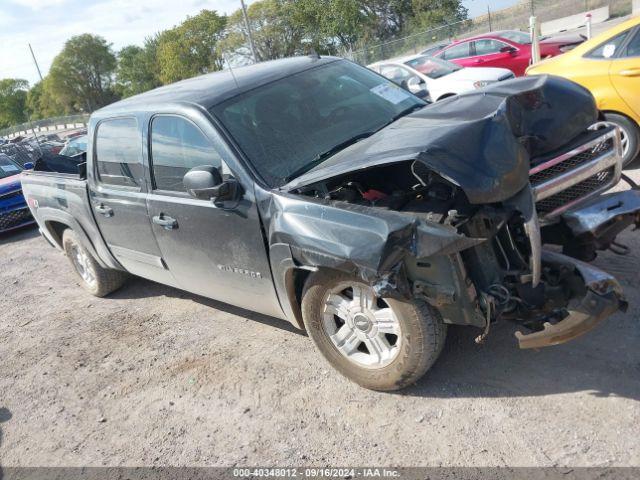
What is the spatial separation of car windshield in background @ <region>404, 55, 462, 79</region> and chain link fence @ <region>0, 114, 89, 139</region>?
184 feet

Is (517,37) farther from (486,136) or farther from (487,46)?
(486,136)

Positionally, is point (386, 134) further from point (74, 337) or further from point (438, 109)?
point (74, 337)

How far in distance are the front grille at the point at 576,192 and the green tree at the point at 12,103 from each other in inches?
5033

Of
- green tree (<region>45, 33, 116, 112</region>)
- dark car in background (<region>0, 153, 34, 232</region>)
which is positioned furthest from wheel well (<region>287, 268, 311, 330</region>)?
green tree (<region>45, 33, 116, 112</region>)

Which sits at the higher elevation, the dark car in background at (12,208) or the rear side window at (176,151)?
the rear side window at (176,151)

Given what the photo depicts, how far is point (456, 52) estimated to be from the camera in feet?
51.4

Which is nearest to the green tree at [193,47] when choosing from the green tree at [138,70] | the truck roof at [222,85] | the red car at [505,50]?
the green tree at [138,70]

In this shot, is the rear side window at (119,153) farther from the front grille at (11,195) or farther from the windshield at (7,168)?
the windshield at (7,168)

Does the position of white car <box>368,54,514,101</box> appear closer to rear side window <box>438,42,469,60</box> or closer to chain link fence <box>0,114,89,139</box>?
rear side window <box>438,42,469,60</box>

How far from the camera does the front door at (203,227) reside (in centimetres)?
355

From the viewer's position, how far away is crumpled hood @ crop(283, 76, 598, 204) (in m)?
2.71

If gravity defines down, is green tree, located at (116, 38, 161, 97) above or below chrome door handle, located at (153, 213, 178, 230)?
above

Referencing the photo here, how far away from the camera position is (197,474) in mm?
3100

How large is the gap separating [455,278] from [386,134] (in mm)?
1084
